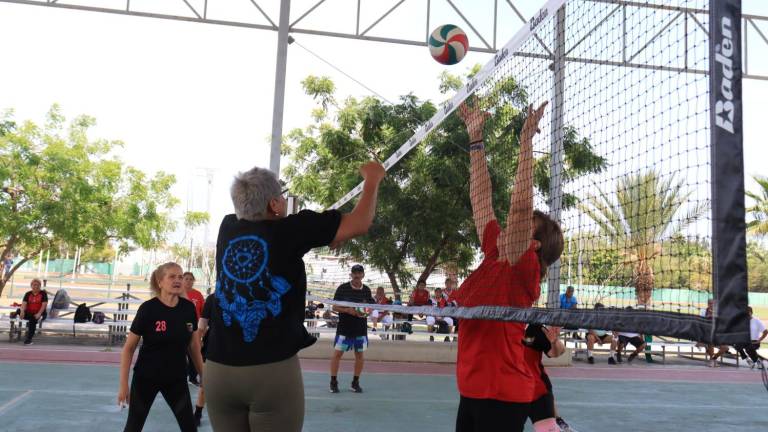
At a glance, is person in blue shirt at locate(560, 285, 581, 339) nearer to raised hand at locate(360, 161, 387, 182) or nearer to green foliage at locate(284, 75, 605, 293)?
green foliage at locate(284, 75, 605, 293)

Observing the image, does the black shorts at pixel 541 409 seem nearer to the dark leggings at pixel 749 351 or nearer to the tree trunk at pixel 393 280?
the dark leggings at pixel 749 351

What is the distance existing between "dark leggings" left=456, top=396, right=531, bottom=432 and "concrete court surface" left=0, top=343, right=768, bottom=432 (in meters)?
4.49

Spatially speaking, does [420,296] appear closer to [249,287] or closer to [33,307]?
[33,307]

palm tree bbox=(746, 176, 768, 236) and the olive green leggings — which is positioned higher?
palm tree bbox=(746, 176, 768, 236)

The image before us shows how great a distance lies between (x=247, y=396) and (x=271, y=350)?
0.19 m

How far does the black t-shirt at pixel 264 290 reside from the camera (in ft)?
8.81

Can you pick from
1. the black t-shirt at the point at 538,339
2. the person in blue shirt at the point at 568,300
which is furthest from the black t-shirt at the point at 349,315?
the black t-shirt at the point at 538,339

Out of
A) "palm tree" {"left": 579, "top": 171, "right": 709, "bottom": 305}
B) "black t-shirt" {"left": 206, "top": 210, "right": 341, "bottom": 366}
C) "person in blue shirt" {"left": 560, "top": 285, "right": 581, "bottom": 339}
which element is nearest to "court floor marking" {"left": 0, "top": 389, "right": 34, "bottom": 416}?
"black t-shirt" {"left": 206, "top": 210, "right": 341, "bottom": 366}

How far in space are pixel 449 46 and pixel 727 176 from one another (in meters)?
6.17

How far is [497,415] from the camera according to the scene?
9.70 feet

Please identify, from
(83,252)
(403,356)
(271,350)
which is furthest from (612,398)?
(83,252)

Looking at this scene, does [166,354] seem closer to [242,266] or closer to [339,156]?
[242,266]

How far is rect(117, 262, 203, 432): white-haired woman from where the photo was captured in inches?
191

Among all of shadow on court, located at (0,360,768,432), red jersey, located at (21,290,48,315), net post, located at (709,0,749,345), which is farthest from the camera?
red jersey, located at (21,290,48,315)
